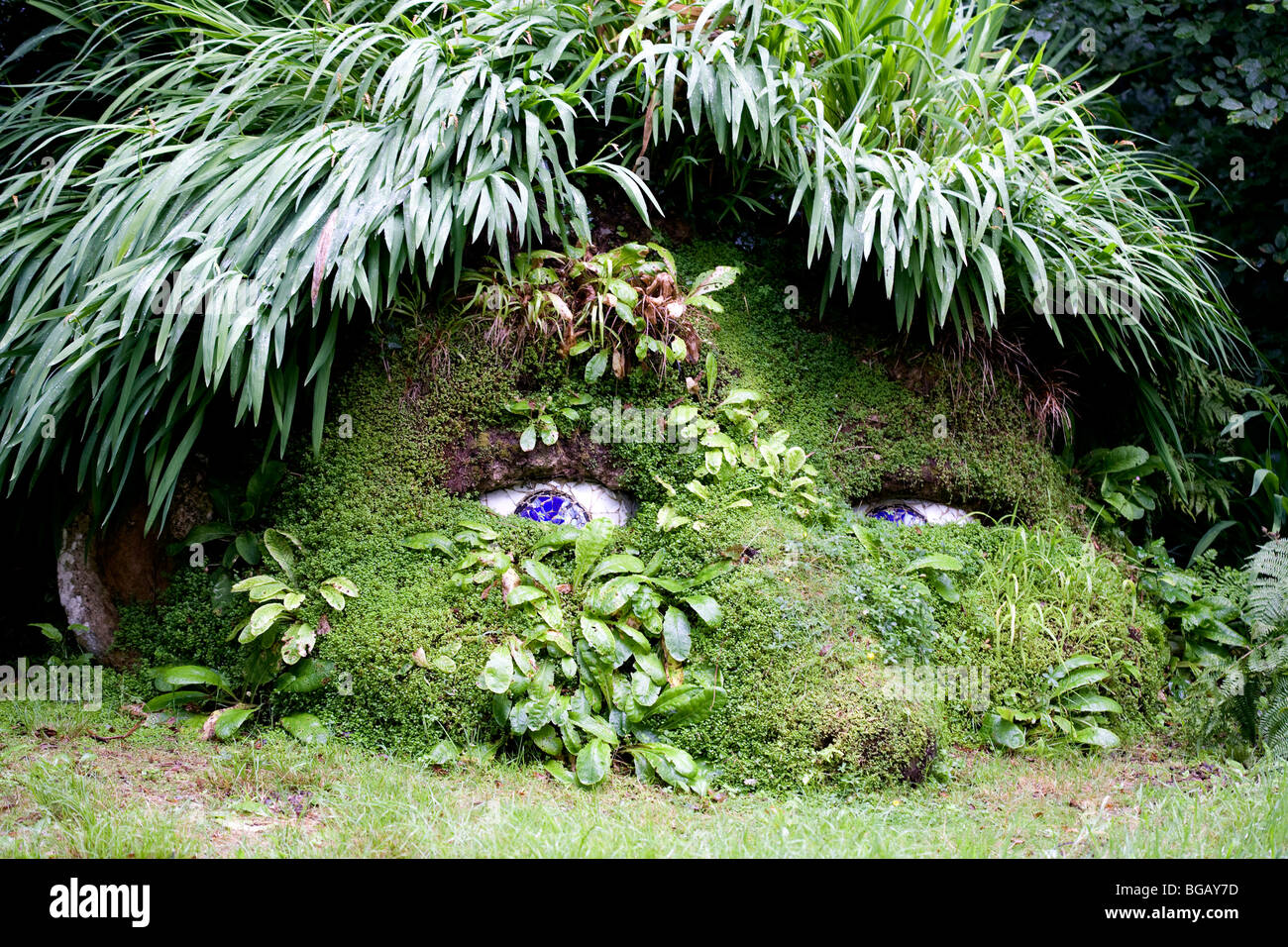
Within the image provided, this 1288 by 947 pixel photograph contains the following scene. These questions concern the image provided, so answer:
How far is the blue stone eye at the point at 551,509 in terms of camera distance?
12.0 ft

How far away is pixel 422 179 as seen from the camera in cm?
326

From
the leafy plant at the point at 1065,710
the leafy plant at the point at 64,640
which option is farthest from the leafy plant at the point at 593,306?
the leafy plant at the point at 64,640

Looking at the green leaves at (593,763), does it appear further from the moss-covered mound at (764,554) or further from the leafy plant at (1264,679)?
the leafy plant at (1264,679)

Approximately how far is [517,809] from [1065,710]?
84.5 inches

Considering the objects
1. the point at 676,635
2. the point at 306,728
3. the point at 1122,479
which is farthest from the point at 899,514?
the point at 306,728

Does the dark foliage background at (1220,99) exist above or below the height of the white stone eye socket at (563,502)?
above

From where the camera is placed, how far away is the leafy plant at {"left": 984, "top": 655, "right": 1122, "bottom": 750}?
3.40m

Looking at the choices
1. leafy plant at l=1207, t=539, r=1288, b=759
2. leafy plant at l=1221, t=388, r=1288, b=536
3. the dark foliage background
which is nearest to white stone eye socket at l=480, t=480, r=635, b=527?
leafy plant at l=1207, t=539, r=1288, b=759

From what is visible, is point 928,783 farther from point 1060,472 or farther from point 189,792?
point 189,792

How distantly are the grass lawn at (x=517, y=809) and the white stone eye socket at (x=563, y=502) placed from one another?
3.34 feet

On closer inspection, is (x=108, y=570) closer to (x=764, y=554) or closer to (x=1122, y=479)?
(x=764, y=554)

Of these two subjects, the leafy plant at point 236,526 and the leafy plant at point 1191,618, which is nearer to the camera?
the leafy plant at point 236,526

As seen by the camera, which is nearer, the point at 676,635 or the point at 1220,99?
the point at 676,635

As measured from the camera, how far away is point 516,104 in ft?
11.4
